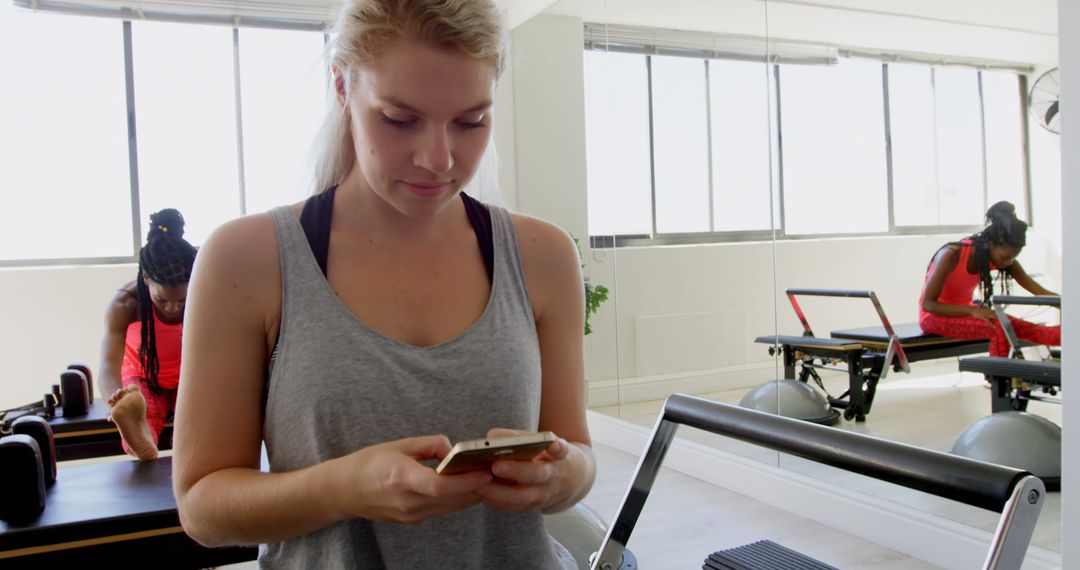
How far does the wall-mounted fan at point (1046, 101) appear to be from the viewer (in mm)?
2375

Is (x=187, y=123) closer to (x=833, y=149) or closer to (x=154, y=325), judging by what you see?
(x=154, y=325)

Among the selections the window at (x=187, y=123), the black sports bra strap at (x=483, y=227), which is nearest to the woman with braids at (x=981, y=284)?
the black sports bra strap at (x=483, y=227)

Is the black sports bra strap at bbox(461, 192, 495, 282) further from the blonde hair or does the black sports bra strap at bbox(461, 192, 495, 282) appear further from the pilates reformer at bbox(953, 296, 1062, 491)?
the pilates reformer at bbox(953, 296, 1062, 491)

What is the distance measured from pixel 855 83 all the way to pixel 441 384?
280cm

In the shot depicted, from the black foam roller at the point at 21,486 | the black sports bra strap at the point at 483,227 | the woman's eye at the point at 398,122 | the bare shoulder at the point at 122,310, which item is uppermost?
the woman's eye at the point at 398,122

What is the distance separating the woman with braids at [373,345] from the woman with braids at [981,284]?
6.94ft

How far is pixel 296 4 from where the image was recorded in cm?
556

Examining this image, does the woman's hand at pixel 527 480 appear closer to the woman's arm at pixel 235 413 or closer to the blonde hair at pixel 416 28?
the woman's arm at pixel 235 413

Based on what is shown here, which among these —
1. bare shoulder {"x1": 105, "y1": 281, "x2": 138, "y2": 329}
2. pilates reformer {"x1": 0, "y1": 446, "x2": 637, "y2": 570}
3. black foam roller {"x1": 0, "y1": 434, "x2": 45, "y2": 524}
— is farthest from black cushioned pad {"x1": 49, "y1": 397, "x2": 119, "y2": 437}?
black foam roller {"x1": 0, "y1": 434, "x2": 45, "y2": 524}

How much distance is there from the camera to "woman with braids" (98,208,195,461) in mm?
3234

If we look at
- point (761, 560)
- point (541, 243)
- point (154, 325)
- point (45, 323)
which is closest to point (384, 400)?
point (541, 243)

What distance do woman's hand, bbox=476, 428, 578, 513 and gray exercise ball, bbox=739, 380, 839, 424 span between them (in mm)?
2850

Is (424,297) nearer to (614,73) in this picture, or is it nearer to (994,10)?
(994,10)

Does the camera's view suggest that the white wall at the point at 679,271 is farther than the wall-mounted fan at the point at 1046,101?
Yes
